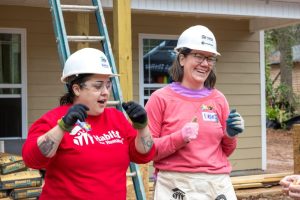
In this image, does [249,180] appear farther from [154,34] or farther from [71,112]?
[71,112]

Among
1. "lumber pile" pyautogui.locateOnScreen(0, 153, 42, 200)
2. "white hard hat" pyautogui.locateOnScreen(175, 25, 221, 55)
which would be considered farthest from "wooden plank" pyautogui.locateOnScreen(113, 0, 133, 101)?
"white hard hat" pyautogui.locateOnScreen(175, 25, 221, 55)

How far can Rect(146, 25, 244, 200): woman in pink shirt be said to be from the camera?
9.52 feet

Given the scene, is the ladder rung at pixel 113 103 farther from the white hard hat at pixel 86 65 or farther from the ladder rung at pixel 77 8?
the white hard hat at pixel 86 65

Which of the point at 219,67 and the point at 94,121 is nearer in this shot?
the point at 94,121

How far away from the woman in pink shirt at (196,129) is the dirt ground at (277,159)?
4458 millimetres

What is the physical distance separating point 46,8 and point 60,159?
551 cm

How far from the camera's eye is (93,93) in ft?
8.71

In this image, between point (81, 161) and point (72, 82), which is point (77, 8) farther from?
point (81, 161)

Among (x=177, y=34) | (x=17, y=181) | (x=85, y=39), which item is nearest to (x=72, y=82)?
(x=85, y=39)

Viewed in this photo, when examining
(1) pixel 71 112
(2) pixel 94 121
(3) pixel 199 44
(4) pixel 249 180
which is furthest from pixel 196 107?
(4) pixel 249 180

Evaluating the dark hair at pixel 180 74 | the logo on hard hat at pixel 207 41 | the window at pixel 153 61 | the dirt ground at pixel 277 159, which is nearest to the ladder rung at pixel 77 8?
the dark hair at pixel 180 74

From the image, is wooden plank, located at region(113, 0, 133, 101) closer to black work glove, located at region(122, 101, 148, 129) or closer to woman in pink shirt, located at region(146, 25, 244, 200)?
woman in pink shirt, located at region(146, 25, 244, 200)

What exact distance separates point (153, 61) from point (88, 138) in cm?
609

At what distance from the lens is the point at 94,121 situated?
2.69m
